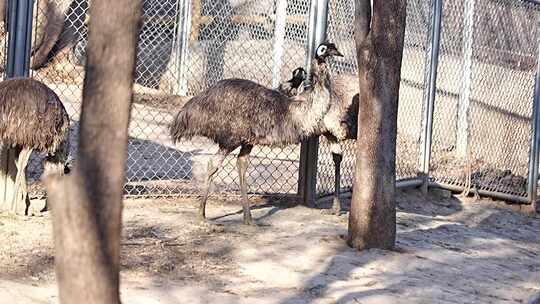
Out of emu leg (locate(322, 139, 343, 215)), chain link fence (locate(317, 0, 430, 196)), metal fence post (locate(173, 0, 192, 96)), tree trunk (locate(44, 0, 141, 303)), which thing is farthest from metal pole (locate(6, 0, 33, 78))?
metal fence post (locate(173, 0, 192, 96))

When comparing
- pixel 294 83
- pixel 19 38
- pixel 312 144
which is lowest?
pixel 312 144

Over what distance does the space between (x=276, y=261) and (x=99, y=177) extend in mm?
3549

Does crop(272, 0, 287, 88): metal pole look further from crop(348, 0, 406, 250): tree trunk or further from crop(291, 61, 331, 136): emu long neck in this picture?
crop(348, 0, 406, 250): tree trunk

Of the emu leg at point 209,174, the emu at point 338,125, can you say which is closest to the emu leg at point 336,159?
the emu at point 338,125

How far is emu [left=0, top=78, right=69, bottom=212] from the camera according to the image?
6383 millimetres

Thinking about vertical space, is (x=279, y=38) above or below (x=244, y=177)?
above

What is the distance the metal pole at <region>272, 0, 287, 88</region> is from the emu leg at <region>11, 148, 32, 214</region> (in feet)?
14.5

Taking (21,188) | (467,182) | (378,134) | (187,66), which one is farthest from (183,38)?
(378,134)

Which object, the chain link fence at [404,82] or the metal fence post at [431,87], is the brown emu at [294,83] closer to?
the chain link fence at [404,82]

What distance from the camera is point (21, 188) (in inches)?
265

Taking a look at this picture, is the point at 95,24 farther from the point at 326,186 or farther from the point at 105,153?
the point at 326,186

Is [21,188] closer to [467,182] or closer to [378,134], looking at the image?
[378,134]

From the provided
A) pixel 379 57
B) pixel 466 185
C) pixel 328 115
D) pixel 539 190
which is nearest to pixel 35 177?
pixel 328 115

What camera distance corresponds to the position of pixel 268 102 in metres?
7.11
